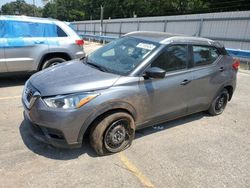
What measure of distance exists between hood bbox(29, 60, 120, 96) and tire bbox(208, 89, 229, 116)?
101 inches

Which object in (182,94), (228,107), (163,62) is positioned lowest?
(228,107)

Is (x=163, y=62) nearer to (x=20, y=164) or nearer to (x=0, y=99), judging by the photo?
(x=20, y=164)

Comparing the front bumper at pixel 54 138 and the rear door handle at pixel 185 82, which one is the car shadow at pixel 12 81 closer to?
the front bumper at pixel 54 138

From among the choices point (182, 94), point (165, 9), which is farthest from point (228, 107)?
point (165, 9)

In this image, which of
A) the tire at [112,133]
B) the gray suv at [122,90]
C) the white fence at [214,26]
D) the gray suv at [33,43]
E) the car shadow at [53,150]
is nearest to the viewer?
the gray suv at [122,90]

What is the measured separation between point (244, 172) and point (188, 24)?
644 inches

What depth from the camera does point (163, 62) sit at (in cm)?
397

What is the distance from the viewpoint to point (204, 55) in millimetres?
4727

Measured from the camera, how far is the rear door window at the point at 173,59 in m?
3.93

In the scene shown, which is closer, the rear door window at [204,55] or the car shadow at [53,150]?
the car shadow at [53,150]

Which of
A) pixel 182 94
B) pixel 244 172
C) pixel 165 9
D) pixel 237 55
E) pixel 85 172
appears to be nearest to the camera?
pixel 85 172

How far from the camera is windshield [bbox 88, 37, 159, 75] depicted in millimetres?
3791

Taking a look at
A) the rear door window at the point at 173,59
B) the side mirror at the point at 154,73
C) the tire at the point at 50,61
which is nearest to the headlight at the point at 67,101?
the side mirror at the point at 154,73

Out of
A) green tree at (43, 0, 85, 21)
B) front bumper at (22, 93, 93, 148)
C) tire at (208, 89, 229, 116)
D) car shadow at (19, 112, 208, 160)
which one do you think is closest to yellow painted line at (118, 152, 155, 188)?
car shadow at (19, 112, 208, 160)
